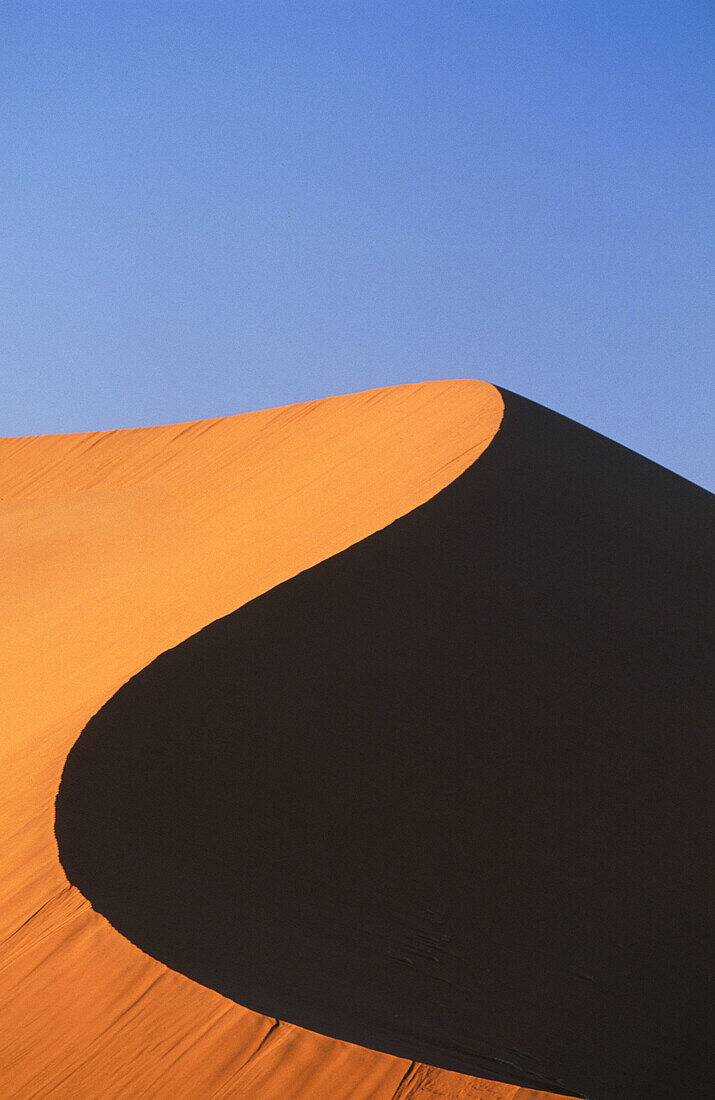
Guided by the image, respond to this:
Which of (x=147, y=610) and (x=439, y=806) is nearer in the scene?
(x=439, y=806)

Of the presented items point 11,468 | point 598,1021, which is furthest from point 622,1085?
point 11,468

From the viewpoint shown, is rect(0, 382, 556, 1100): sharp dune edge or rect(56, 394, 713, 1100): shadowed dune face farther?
rect(56, 394, 713, 1100): shadowed dune face

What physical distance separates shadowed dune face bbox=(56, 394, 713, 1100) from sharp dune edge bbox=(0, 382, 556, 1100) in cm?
25

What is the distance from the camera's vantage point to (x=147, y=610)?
10797 mm

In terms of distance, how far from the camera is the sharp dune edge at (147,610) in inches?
156

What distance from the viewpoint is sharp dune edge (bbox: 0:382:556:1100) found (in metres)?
3.96

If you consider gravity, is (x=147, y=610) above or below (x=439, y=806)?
above

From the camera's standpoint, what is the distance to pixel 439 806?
7.70 m

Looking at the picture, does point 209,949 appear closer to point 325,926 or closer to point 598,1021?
point 325,926

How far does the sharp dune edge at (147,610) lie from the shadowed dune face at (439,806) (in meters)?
0.25

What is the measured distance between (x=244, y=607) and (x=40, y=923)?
4001 millimetres

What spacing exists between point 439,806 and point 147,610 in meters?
4.29

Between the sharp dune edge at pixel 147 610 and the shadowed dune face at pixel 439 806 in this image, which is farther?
the shadowed dune face at pixel 439 806

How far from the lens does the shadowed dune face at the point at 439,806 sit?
536 centimetres
